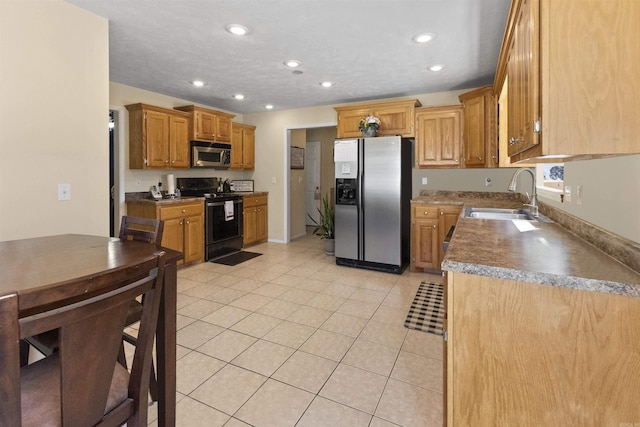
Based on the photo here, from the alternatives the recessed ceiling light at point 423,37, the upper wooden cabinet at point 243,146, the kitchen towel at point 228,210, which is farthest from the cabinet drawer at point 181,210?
the recessed ceiling light at point 423,37

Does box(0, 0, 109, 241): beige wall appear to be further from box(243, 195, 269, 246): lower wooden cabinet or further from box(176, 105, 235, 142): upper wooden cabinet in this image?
box(243, 195, 269, 246): lower wooden cabinet

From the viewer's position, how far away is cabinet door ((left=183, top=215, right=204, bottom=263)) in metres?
4.26

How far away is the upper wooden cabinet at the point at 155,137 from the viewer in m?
4.01

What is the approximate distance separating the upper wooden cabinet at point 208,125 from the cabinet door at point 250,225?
1.22 m

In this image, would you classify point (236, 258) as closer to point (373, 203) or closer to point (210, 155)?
point (210, 155)

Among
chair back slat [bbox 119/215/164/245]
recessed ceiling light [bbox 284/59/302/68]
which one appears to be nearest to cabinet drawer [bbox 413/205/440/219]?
recessed ceiling light [bbox 284/59/302/68]

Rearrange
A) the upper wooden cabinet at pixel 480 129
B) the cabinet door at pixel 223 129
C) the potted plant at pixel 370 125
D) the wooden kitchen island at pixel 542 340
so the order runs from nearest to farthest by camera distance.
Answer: the wooden kitchen island at pixel 542 340
the upper wooden cabinet at pixel 480 129
the potted plant at pixel 370 125
the cabinet door at pixel 223 129

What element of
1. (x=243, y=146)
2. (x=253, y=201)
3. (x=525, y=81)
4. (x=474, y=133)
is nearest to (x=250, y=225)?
(x=253, y=201)

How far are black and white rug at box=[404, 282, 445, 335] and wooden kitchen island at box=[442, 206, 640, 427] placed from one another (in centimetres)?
111

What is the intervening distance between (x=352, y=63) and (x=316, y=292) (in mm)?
2414

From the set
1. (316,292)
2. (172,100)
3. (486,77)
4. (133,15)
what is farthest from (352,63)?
(172,100)

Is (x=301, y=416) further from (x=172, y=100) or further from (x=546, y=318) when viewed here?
(x=172, y=100)

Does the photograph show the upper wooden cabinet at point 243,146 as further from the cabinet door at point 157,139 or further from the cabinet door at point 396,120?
the cabinet door at point 396,120

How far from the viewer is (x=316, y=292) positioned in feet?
11.1
